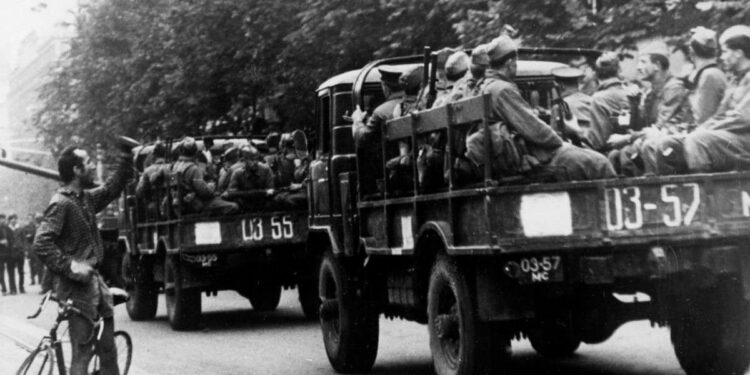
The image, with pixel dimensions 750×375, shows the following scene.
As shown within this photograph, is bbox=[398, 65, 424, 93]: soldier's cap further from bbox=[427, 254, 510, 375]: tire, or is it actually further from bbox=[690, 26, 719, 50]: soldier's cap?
bbox=[690, 26, 719, 50]: soldier's cap

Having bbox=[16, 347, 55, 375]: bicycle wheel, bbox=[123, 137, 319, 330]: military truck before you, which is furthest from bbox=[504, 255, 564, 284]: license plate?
bbox=[123, 137, 319, 330]: military truck

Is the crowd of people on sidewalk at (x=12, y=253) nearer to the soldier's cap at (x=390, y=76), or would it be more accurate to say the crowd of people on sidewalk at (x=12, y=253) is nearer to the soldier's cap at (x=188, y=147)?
the soldier's cap at (x=188, y=147)

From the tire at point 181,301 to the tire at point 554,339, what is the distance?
5.59 metres

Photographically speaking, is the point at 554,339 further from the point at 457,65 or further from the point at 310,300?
the point at 310,300

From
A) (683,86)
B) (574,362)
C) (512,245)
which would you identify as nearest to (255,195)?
(574,362)

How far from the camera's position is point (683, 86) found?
9.83 meters

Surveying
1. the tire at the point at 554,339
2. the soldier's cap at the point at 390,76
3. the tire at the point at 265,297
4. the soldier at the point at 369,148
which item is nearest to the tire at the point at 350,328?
the soldier at the point at 369,148

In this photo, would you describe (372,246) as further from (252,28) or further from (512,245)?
(252,28)

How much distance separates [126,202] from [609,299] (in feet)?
40.2

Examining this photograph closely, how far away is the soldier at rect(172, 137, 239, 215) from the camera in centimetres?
1628

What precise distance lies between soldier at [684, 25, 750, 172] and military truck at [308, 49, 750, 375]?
0.33 metres

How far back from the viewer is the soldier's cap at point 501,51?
28.5ft

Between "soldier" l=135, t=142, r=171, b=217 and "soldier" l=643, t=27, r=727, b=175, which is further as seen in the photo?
"soldier" l=135, t=142, r=171, b=217

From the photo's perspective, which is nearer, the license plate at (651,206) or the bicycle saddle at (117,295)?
the license plate at (651,206)
